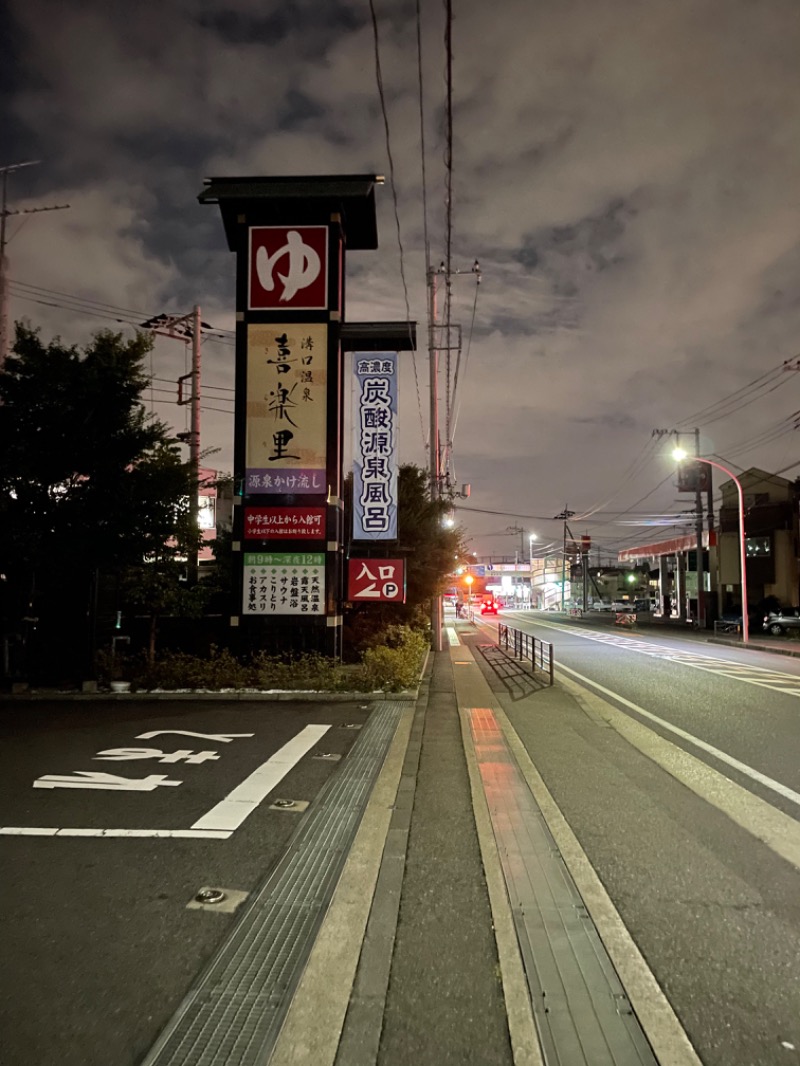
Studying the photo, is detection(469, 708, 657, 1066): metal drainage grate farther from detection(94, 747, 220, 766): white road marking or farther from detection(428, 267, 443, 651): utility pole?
detection(428, 267, 443, 651): utility pole

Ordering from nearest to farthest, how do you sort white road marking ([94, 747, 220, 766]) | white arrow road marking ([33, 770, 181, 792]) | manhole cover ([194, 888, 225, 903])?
1. manhole cover ([194, 888, 225, 903])
2. white arrow road marking ([33, 770, 181, 792])
3. white road marking ([94, 747, 220, 766])

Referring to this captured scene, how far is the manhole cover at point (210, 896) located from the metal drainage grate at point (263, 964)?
21 centimetres

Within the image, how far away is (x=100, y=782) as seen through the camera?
6.55m

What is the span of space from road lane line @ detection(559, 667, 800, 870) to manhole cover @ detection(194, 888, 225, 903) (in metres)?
3.75

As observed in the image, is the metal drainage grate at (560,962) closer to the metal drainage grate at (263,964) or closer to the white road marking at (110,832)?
the metal drainage grate at (263,964)

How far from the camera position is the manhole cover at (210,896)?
13.1 feet

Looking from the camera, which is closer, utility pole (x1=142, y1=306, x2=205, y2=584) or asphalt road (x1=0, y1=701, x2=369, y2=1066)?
asphalt road (x1=0, y1=701, x2=369, y2=1066)

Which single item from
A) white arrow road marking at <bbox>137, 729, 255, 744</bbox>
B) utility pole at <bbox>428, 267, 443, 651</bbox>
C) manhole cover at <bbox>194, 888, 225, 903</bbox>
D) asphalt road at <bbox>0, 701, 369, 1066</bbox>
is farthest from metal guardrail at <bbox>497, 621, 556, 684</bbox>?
manhole cover at <bbox>194, 888, 225, 903</bbox>

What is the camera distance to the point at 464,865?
461 cm

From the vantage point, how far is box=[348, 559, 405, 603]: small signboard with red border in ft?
47.8

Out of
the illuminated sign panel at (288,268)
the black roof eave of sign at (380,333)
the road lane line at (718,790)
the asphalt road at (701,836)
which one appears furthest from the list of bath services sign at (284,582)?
the road lane line at (718,790)

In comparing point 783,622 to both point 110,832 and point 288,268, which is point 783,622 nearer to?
point 288,268

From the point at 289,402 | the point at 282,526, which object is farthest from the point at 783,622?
the point at 289,402

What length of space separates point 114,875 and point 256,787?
2.19 metres
